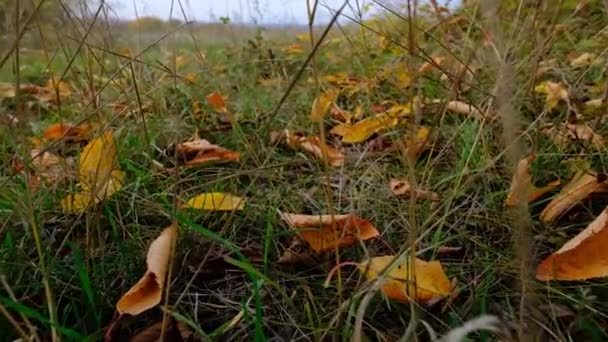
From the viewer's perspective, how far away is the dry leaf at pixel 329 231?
0.85 metres

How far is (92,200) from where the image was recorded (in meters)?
0.86

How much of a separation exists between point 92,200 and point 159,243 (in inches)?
4.5

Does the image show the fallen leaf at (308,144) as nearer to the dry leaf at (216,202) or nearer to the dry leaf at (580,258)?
the dry leaf at (216,202)

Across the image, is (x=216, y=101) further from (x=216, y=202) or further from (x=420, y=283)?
(x=420, y=283)

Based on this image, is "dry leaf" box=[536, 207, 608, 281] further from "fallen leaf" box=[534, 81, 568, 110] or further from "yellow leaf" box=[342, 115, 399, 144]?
"yellow leaf" box=[342, 115, 399, 144]

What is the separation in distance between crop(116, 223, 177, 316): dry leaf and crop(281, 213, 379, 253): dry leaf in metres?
0.18

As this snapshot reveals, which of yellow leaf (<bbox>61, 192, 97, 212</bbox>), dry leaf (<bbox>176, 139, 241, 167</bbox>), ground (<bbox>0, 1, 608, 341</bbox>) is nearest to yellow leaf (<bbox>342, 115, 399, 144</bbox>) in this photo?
ground (<bbox>0, 1, 608, 341</bbox>)

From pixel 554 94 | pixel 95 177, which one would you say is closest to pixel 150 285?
pixel 95 177

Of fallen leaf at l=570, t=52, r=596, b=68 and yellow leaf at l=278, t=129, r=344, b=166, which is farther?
fallen leaf at l=570, t=52, r=596, b=68

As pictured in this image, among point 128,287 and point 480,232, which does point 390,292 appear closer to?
point 480,232

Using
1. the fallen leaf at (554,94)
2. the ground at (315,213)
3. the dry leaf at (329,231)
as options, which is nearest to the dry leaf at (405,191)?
the ground at (315,213)

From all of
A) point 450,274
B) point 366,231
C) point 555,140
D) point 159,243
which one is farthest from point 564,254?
point 159,243

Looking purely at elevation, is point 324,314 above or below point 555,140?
below

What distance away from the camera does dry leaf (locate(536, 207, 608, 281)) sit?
72cm
